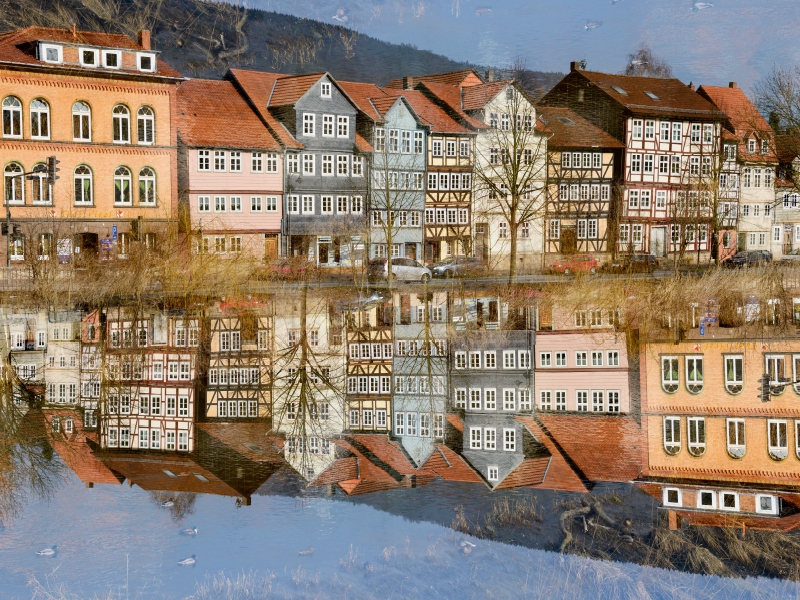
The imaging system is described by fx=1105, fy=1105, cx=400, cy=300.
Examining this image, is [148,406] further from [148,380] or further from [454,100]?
[454,100]

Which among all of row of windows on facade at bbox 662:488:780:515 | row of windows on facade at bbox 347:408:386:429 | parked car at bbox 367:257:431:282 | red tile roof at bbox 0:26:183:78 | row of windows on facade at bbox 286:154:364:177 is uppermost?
red tile roof at bbox 0:26:183:78

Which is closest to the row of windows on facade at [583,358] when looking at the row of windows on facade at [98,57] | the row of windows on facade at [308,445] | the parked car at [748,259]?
the row of windows on facade at [308,445]

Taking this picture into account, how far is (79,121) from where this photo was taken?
8781 mm

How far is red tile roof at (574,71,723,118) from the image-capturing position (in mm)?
9938

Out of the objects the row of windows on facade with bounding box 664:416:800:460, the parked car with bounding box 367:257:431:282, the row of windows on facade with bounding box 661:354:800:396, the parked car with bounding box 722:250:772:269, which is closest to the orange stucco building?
the parked car with bounding box 367:257:431:282

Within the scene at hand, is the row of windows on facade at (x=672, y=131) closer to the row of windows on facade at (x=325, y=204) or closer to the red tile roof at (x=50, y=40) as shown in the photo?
the row of windows on facade at (x=325, y=204)

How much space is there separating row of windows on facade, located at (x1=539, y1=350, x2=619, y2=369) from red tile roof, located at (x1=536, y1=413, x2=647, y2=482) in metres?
0.60

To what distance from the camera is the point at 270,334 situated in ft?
26.7

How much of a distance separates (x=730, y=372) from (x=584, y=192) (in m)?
2.92

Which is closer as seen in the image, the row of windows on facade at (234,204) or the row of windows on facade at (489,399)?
the row of windows on facade at (489,399)

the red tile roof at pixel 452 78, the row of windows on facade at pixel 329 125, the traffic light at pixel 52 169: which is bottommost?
the traffic light at pixel 52 169

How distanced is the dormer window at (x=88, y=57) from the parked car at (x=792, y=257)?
628 centimetres

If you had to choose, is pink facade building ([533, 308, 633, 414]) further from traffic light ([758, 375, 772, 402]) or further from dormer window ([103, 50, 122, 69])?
dormer window ([103, 50, 122, 69])

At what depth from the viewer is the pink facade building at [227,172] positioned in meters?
9.12
